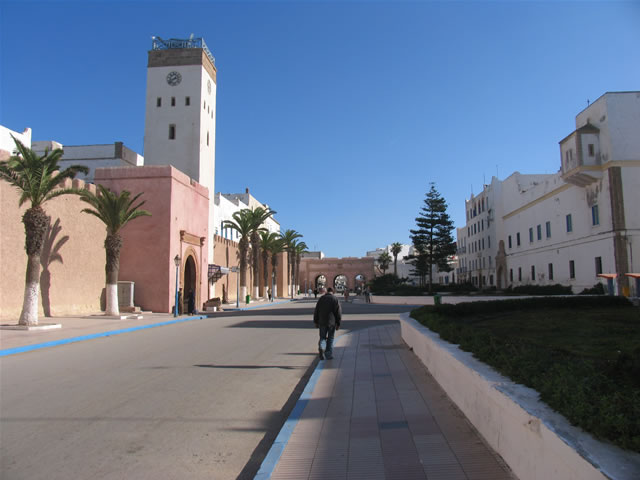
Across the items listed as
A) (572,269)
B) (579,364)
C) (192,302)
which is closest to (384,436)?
(579,364)

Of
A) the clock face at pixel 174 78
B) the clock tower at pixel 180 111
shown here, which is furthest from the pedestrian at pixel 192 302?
the clock face at pixel 174 78

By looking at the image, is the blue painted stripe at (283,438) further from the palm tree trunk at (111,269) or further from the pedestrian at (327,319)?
the palm tree trunk at (111,269)

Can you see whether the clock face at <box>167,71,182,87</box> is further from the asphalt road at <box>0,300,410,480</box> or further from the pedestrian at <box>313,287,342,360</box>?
the pedestrian at <box>313,287,342,360</box>

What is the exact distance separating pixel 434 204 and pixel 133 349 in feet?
127

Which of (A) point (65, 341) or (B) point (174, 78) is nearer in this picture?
(A) point (65, 341)

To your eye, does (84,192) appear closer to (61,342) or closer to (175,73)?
(61,342)

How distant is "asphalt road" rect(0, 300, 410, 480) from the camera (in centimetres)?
412

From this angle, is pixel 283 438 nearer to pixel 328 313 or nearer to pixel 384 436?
pixel 384 436

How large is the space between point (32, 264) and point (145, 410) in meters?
13.1

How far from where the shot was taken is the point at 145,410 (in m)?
5.85

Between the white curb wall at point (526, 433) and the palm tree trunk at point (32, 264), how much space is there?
15.1 metres

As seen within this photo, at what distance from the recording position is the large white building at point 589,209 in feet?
88.5

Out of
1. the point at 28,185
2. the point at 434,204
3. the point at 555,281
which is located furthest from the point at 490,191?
the point at 28,185

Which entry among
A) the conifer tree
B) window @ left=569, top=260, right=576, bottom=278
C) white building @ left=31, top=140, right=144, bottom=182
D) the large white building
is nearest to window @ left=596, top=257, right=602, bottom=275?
the large white building
